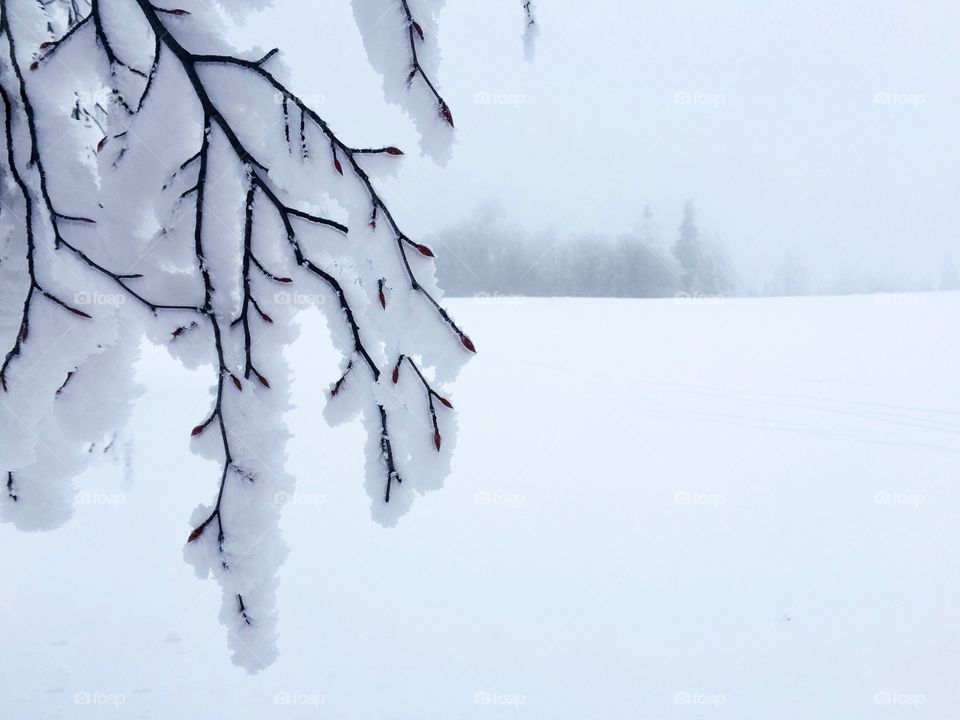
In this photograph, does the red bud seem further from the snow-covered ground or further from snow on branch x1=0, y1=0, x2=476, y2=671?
the snow-covered ground

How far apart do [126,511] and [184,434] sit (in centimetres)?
193

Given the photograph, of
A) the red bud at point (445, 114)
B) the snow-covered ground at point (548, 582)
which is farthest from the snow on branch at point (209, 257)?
the snow-covered ground at point (548, 582)

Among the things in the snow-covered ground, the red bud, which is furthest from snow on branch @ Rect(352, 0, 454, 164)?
the snow-covered ground

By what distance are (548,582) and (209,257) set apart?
10.3 ft

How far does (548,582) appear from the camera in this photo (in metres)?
3.82

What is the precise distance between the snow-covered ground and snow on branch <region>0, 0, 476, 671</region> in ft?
6.89

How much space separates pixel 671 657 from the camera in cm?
324

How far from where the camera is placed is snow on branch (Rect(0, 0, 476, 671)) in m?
1.21

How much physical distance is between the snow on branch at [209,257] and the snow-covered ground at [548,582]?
6.89 ft

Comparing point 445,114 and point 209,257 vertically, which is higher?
point 445,114

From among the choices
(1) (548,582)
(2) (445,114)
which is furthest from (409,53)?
(1) (548,582)

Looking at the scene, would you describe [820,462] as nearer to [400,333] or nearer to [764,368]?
[764,368]

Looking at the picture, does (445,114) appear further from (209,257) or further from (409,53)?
(209,257)

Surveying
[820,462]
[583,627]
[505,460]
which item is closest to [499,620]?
[583,627]
